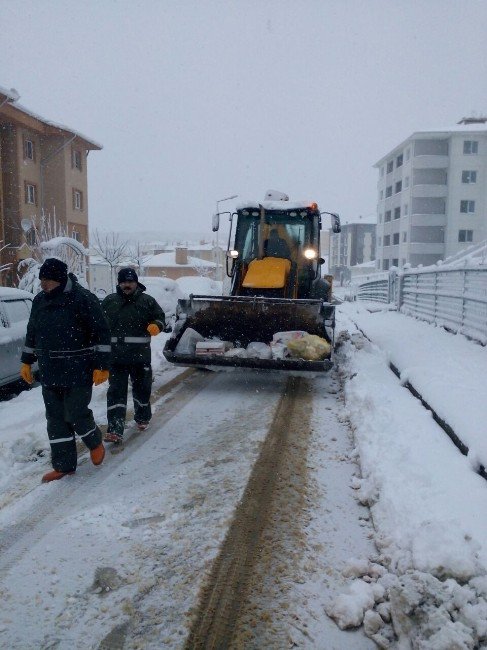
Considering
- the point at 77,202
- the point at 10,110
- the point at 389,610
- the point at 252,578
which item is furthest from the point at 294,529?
the point at 77,202

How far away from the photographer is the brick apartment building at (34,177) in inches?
1000

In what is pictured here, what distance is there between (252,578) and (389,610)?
2.44 ft

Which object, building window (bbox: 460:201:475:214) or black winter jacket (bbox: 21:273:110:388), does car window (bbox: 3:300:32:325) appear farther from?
building window (bbox: 460:201:475:214)

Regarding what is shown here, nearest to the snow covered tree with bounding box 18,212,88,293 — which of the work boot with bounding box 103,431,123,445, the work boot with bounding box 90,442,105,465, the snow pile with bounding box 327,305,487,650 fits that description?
the work boot with bounding box 103,431,123,445

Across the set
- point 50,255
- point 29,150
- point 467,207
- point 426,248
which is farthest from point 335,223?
point 467,207

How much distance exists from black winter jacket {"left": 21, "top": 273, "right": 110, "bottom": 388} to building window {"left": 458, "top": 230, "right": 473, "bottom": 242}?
47309 mm

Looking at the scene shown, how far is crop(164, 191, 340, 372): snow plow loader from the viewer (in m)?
6.77

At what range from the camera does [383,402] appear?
5.86 m

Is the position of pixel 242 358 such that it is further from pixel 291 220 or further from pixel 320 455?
pixel 291 220

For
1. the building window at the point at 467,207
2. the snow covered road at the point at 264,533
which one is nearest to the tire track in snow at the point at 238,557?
the snow covered road at the point at 264,533

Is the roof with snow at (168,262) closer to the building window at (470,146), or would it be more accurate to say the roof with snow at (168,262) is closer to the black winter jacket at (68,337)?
the building window at (470,146)

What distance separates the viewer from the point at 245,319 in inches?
298

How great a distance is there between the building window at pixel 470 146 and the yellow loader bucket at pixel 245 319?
148 ft

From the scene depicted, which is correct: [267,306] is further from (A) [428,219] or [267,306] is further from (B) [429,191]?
(B) [429,191]
